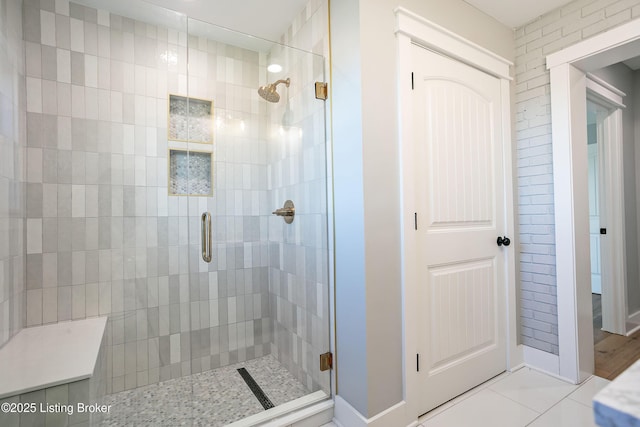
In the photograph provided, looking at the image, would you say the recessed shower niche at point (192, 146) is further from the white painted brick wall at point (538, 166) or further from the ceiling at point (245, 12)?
the white painted brick wall at point (538, 166)

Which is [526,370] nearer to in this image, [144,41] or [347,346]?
[347,346]

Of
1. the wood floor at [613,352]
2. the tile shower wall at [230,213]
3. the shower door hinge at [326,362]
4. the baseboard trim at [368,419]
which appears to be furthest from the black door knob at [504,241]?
the tile shower wall at [230,213]

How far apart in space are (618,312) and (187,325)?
3.62 m

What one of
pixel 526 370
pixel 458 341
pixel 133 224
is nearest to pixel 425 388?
pixel 458 341

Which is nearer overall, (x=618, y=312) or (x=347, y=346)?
(x=347, y=346)

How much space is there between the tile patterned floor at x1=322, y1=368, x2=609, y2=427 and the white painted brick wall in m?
0.25

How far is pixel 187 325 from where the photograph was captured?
1712 mm

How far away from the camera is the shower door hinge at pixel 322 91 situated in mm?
1707

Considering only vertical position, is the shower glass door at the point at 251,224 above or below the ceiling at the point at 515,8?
below

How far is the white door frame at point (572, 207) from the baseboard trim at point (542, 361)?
1.3 inches

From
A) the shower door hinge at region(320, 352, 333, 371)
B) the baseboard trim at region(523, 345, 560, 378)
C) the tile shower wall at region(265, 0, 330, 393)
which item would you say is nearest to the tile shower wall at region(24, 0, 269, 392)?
the tile shower wall at region(265, 0, 330, 393)

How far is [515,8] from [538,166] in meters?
1.07

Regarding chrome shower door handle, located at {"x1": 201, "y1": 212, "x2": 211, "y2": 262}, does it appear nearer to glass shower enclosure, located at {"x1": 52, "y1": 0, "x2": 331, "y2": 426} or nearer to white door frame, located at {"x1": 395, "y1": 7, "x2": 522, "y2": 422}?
glass shower enclosure, located at {"x1": 52, "y1": 0, "x2": 331, "y2": 426}

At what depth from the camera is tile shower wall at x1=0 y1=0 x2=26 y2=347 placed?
1.40 meters
